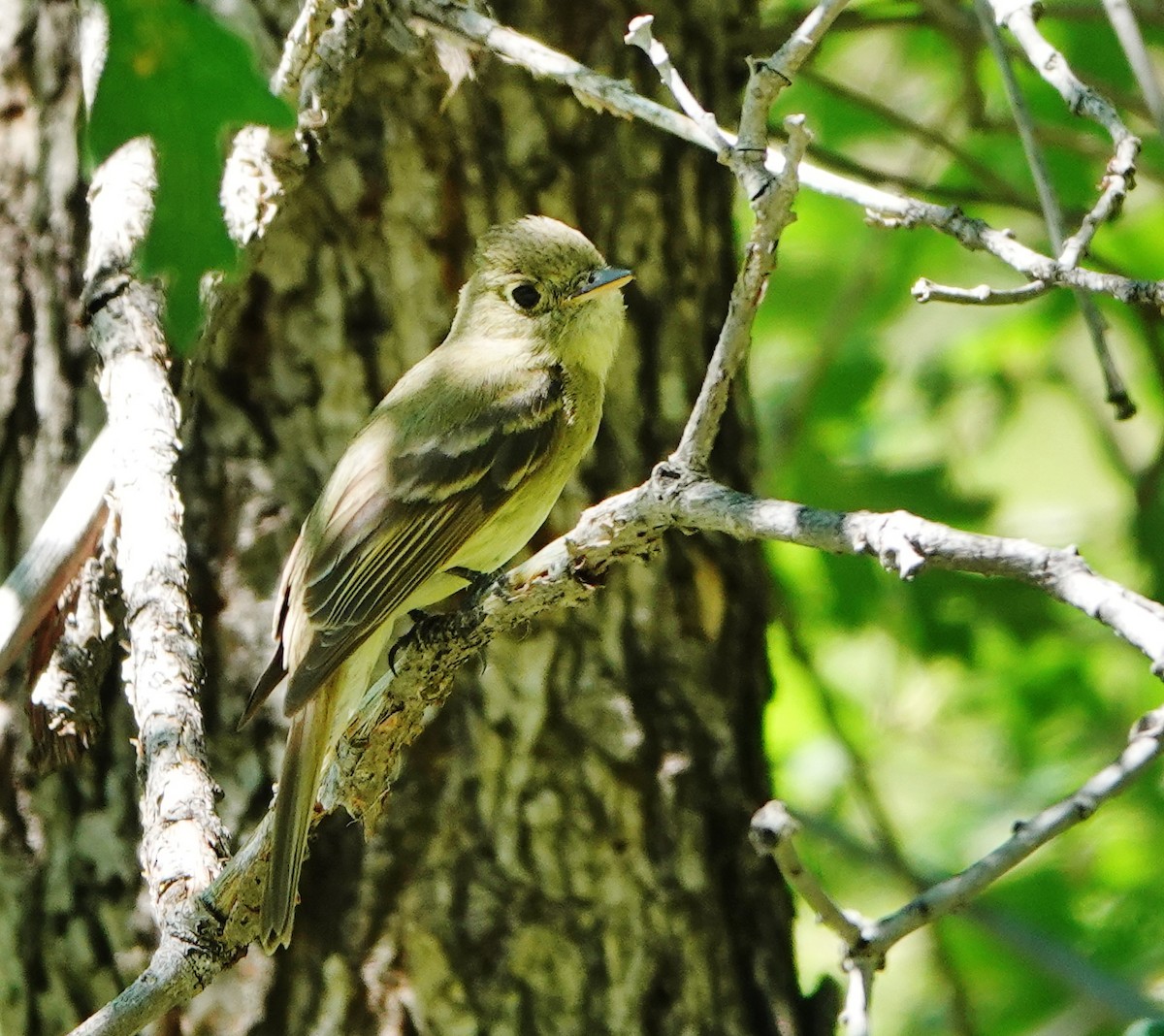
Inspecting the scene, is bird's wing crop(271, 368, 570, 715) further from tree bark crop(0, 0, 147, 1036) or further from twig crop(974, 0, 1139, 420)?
twig crop(974, 0, 1139, 420)

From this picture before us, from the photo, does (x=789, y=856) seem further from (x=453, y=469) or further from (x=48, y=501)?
(x=48, y=501)

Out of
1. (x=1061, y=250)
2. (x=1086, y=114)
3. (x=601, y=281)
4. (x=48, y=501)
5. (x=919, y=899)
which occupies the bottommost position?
(x=919, y=899)

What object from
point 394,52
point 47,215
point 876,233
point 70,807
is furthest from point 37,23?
point 876,233

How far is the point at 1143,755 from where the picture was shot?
2.04 meters

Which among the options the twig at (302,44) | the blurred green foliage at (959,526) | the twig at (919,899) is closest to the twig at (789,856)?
the twig at (919,899)

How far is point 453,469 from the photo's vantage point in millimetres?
3787

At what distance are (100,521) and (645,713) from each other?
4.62 ft

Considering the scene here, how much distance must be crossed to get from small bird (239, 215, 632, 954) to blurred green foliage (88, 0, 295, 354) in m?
1.76

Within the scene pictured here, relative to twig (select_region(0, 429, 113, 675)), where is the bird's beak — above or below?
A: above

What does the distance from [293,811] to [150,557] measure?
621 millimetres

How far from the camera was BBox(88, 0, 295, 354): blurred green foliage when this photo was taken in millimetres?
1373

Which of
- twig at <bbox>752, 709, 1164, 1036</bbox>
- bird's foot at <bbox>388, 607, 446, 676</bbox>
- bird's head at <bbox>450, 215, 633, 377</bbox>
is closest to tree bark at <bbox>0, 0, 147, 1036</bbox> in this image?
bird's foot at <bbox>388, 607, 446, 676</bbox>

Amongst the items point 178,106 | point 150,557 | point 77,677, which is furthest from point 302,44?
point 178,106

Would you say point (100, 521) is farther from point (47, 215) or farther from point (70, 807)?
point (47, 215)
